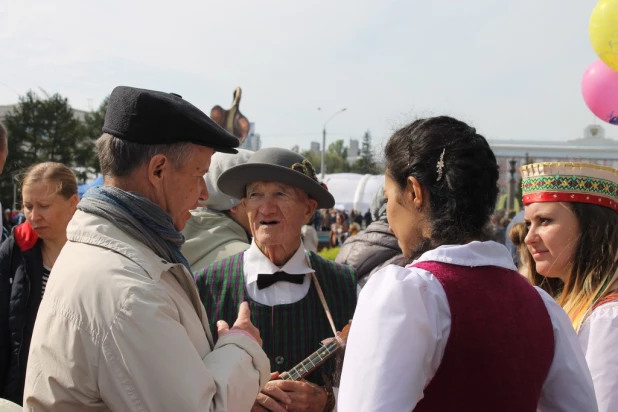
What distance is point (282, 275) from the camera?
9.11ft

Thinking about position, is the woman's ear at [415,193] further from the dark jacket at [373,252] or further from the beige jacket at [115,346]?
the dark jacket at [373,252]

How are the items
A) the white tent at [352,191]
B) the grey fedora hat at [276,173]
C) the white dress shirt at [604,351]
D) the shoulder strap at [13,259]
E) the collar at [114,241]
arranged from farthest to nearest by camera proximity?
1. the white tent at [352,191]
2. the shoulder strap at [13,259]
3. the grey fedora hat at [276,173]
4. the white dress shirt at [604,351]
5. the collar at [114,241]

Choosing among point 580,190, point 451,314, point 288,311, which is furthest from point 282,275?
point 451,314

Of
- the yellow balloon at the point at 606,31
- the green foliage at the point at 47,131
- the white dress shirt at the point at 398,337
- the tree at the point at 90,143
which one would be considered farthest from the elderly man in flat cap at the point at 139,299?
the green foliage at the point at 47,131

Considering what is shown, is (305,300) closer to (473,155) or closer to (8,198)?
(473,155)

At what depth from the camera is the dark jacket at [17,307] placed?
10.7 ft

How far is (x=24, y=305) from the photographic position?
331cm

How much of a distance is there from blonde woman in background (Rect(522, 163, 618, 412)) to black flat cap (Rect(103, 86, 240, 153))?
1381 millimetres

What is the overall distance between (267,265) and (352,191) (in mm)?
35804

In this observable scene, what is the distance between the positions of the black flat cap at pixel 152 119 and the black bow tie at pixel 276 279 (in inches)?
42.9

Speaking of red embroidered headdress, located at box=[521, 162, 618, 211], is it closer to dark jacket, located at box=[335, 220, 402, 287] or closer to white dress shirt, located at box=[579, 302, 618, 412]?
white dress shirt, located at box=[579, 302, 618, 412]

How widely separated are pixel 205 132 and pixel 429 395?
38.1 inches

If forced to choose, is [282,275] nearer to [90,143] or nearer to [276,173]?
[276,173]

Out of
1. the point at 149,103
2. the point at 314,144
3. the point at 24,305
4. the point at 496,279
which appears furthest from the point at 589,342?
the point at 314,144
